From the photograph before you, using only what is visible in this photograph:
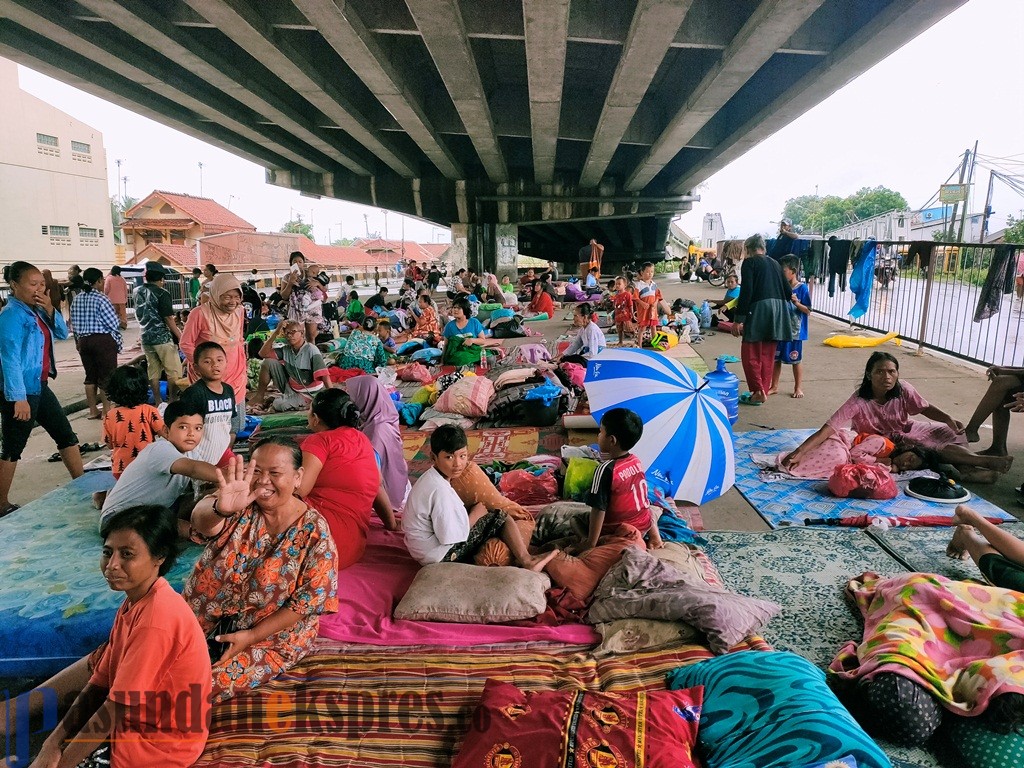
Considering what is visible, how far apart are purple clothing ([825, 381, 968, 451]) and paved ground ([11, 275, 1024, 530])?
485mm

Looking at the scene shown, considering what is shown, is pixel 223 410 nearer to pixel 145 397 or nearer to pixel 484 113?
pixel 145 397

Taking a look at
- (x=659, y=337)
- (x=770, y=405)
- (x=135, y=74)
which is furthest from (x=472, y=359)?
(x=135, y=74)

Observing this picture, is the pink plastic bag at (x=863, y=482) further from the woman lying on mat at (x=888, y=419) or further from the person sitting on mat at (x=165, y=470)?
the person sitting on mat at (x=165, y=470)

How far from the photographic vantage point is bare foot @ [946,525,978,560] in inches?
133

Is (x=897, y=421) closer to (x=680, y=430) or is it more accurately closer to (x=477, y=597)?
(x=680, y=430)

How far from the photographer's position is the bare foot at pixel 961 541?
11.1 ft

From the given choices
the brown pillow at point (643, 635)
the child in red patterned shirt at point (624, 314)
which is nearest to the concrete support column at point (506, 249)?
the child in red patterned shirt at point (624, 314)

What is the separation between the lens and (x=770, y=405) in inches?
282

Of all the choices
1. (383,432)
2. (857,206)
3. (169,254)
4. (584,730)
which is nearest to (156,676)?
(584,730)

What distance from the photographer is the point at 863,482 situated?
4547 mm

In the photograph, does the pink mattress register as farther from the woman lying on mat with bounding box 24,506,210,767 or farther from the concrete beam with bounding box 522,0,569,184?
the concrete beam with bounding box 522,0,569,184

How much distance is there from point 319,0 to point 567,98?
7707 millimetres

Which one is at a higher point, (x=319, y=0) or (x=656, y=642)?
(x=319, y=0)

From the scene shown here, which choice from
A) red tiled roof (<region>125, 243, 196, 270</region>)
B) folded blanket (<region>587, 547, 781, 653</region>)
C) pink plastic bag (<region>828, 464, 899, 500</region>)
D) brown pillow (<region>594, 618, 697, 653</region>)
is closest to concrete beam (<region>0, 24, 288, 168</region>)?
folded blanket (<region>587, 547, 781, 653</region>)
